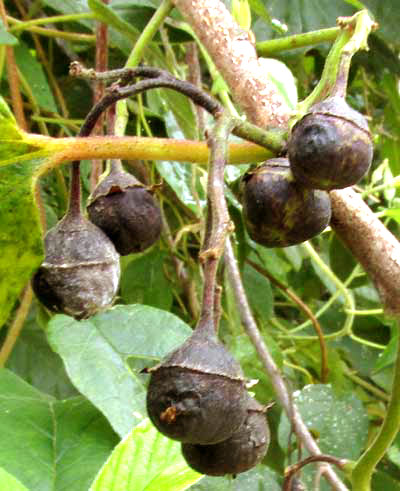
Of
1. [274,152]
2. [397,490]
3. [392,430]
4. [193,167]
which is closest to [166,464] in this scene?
[392,430]

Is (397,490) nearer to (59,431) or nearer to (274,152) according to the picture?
(59,431)

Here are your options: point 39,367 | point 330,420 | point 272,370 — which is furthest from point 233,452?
point 39,367

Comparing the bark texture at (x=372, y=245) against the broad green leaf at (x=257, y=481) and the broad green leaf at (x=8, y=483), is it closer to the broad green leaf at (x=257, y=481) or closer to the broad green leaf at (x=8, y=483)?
the broad green leaf at (x=8, y=483)

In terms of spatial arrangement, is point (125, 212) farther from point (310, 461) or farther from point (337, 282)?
point (337, 282)

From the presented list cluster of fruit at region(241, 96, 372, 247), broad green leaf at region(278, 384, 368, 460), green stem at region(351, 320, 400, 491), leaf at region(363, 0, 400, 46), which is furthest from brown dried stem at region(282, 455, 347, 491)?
leaf at region(363, 0, 400, 46)

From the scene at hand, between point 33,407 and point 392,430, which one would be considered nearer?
point 392,430

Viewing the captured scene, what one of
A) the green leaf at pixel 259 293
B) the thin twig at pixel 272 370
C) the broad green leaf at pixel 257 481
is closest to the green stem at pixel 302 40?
the thin twig at pixel 272 370
